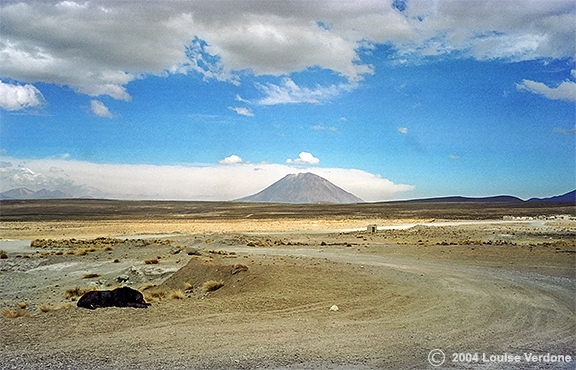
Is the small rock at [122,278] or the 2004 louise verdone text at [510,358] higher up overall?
the 2004 louise verdone text at [510,358]

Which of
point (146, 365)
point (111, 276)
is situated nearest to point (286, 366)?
point (146, 365)

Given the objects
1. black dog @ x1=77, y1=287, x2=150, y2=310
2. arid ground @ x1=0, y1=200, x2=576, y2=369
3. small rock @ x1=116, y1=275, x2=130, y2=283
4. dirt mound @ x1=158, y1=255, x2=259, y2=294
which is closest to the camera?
arid ground @ x1=0, y1=200, x2=576, y2=369

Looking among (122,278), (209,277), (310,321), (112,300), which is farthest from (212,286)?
(122,278)

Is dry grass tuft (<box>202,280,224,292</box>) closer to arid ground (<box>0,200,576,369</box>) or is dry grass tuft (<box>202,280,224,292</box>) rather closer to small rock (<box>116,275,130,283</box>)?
arid ground (<box>0,200,576,369</box>)

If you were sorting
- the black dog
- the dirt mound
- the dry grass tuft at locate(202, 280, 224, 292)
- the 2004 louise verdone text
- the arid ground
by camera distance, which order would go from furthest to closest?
the dry grass tuft at locate(202, 280, 224, 292) < the dirt mound < the black dog < the arid ground < the 2004 louise verdone text

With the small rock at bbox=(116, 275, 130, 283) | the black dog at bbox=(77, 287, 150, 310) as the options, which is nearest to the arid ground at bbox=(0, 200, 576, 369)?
the small rock at bbox=(116, 275, 130, 283)

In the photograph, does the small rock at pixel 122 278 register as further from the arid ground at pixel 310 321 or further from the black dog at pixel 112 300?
the black dog at pixel 112 300

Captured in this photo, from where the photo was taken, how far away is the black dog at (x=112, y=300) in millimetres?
11656

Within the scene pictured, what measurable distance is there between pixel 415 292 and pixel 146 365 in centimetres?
879

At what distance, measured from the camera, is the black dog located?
11656mm

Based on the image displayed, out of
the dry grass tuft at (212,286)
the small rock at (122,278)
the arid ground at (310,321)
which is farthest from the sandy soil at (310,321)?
the dry grass tuft at (212,286)

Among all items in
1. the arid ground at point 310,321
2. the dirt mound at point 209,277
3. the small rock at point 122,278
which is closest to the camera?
the arid ground at point 310,321

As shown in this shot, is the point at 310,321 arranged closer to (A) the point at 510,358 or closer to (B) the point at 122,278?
(A) the point at 510,358

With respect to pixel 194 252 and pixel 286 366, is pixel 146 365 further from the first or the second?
pixel 194 252
